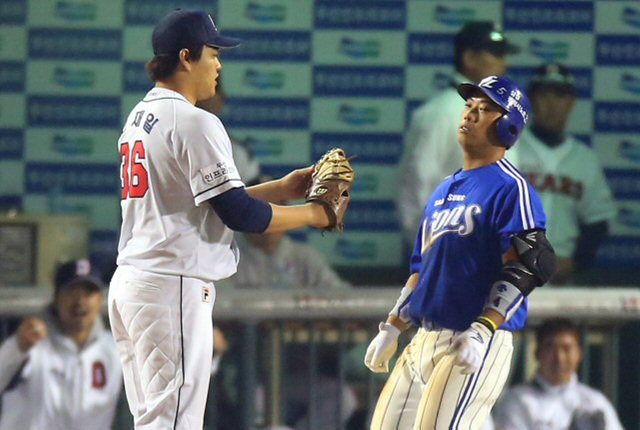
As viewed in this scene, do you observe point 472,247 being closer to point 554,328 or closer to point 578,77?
point 554,328

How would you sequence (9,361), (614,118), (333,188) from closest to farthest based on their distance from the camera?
(333,188) < (9,361) < (614,118)

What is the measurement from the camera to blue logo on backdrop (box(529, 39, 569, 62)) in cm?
815

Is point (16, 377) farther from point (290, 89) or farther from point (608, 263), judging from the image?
point (608, 263)

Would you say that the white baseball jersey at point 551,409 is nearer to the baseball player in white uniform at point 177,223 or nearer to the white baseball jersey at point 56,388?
the white baseball jersey at point 56,388

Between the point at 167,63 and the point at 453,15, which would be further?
the point at 453,15

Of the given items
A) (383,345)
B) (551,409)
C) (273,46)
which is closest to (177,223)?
(383,345)

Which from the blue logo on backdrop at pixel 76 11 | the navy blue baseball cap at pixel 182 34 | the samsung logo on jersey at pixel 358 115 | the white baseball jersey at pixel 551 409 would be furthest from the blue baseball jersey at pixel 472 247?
the blue logo on backdrop at pixel 76 11

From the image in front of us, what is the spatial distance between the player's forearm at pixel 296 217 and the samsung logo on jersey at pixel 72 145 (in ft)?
12.3

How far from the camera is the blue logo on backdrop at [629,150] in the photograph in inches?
318

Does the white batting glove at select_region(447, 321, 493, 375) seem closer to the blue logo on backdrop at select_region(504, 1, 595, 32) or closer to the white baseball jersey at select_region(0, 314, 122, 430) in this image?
the white baseball jersey at select_region(0, 314, 122, 430)

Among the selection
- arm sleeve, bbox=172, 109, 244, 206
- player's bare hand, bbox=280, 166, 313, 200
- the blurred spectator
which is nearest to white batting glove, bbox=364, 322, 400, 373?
player's bare hand, bbox=280, 166, 313, 200

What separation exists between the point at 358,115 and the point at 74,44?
1545 millimetres

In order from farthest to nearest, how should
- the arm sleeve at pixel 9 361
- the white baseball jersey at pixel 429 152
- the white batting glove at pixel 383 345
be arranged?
1. the white baseball jersey at pixel 429 152
2. the arm sleeve at pixel 9 361
3. the white batting glove at pixel 383 345

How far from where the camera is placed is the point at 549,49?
8.16 metres
